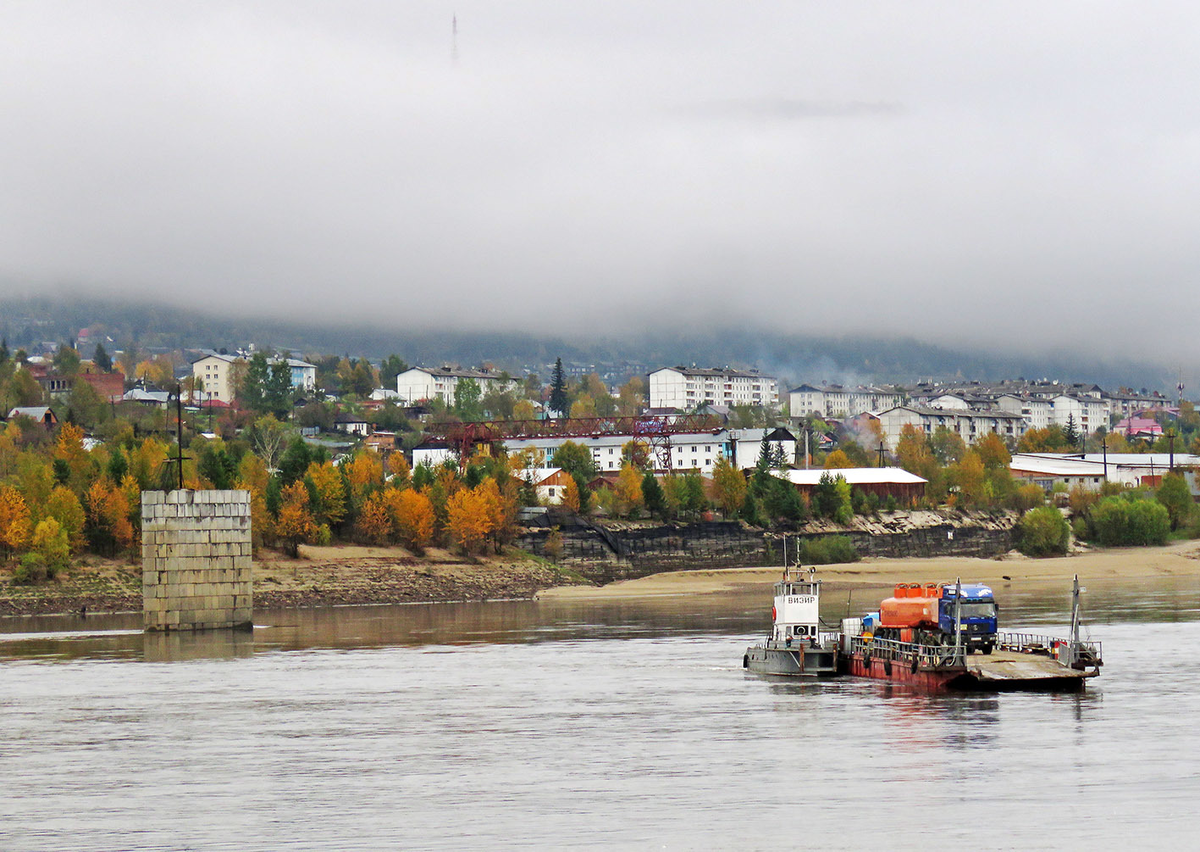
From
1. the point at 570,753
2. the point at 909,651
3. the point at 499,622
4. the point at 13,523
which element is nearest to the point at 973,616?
the point at 909,651

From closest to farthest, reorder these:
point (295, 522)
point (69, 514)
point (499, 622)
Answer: point (499, 622), point (69, 514), point (295, 522)

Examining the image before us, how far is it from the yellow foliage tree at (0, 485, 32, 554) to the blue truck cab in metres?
→ 92.8

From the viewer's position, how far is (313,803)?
164ft

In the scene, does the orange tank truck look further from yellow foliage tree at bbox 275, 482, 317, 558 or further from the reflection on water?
yellow foliage tree at bbox 275, 482, 317, 558

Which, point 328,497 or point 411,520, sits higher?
point 328,497

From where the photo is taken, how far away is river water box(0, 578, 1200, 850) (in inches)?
1783

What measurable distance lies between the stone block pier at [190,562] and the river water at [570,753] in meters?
17.1

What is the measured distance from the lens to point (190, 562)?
120188mm

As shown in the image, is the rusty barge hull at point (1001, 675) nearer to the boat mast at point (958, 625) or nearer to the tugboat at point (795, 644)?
the boat mast at point (958, 625)

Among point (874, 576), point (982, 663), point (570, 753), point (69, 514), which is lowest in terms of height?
point (874, 576)

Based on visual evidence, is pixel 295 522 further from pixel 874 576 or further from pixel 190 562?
pixel 874 576

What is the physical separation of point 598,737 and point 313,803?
14621mm

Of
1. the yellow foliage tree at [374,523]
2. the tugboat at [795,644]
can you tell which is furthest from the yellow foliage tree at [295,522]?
the tugboat at [795,644]

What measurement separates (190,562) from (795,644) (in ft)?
167
